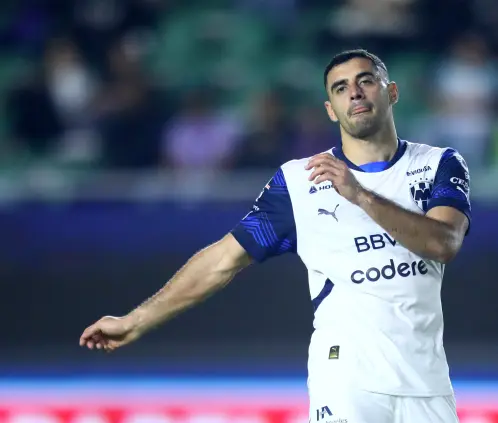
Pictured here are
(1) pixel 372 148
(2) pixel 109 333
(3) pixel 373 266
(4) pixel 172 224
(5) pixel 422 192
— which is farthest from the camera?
(4) pixel 172 224

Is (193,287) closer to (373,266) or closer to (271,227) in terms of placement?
(271,227)

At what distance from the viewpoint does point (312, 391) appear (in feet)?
14.0

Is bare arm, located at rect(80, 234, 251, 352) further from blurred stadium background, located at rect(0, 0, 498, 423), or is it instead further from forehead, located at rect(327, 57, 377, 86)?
blurred stadium background, located at rect(0, 0, 498, 423)

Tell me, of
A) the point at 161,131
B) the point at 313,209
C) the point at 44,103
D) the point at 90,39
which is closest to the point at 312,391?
the point at 313,209

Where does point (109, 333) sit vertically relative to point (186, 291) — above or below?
below

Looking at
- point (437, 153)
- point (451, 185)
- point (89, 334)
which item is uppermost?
point (437, 153)

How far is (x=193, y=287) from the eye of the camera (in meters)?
4.62

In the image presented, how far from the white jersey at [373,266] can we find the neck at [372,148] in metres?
0.03

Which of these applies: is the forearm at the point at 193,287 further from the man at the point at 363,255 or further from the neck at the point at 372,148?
the neck at the point at 372,148

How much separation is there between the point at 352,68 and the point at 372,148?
31 centimetres

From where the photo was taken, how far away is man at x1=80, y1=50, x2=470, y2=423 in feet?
13.5

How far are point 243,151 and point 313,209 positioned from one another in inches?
148

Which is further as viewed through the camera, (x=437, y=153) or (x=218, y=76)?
(x=218, y=76)

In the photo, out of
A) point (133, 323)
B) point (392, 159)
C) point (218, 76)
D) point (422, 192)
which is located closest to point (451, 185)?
point (422, 192)
